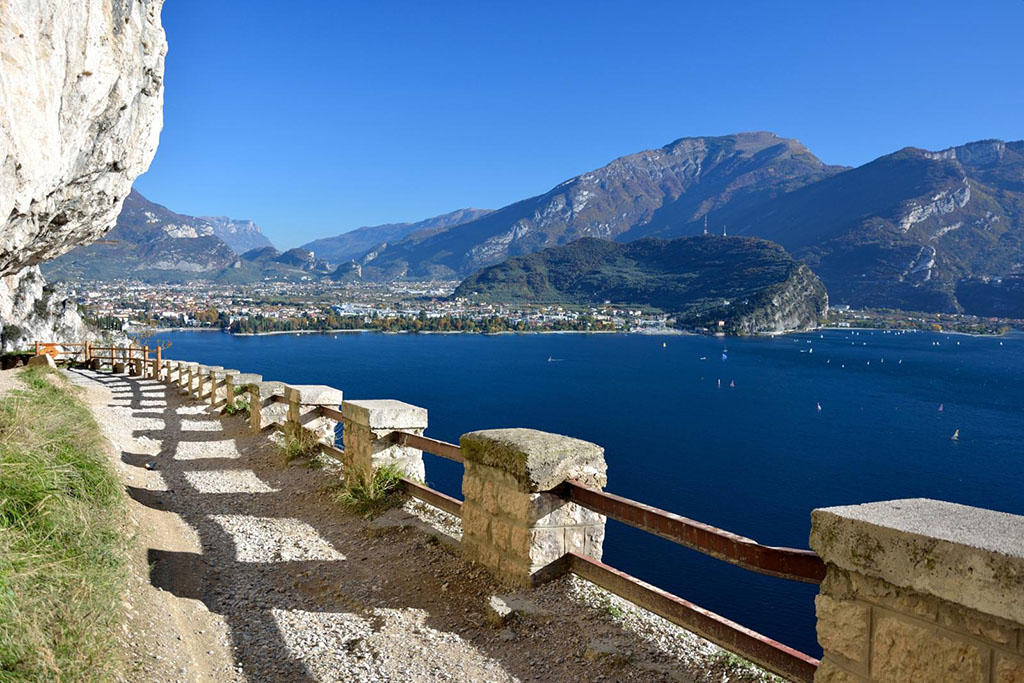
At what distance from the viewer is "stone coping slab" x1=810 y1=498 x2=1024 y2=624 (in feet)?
7.17

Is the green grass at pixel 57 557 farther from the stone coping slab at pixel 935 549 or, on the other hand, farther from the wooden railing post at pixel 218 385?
the wooden railing post at pixel 218 385

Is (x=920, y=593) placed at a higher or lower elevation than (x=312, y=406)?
higher

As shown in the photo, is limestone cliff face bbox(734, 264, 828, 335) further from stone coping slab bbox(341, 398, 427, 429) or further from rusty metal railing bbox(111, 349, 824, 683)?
rusty metal railing bbox(111, 349, 824, 683)

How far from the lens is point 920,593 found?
241 cm

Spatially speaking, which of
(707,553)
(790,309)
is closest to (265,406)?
(707,553)

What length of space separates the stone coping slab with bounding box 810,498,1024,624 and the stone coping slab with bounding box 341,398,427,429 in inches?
189

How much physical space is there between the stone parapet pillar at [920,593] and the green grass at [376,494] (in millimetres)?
4881

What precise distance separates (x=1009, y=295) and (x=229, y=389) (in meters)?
212

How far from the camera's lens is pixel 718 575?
3209 centimetres

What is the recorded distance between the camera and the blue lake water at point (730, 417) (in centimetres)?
3669

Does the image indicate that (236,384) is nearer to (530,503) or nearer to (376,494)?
(376,494)

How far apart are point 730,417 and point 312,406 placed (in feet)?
209

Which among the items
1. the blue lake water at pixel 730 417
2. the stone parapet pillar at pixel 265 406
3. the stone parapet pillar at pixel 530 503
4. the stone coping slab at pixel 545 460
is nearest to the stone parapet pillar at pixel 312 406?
the stone parapet pillar at pixel 265 406

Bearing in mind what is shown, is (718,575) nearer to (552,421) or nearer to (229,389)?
(229,389)
